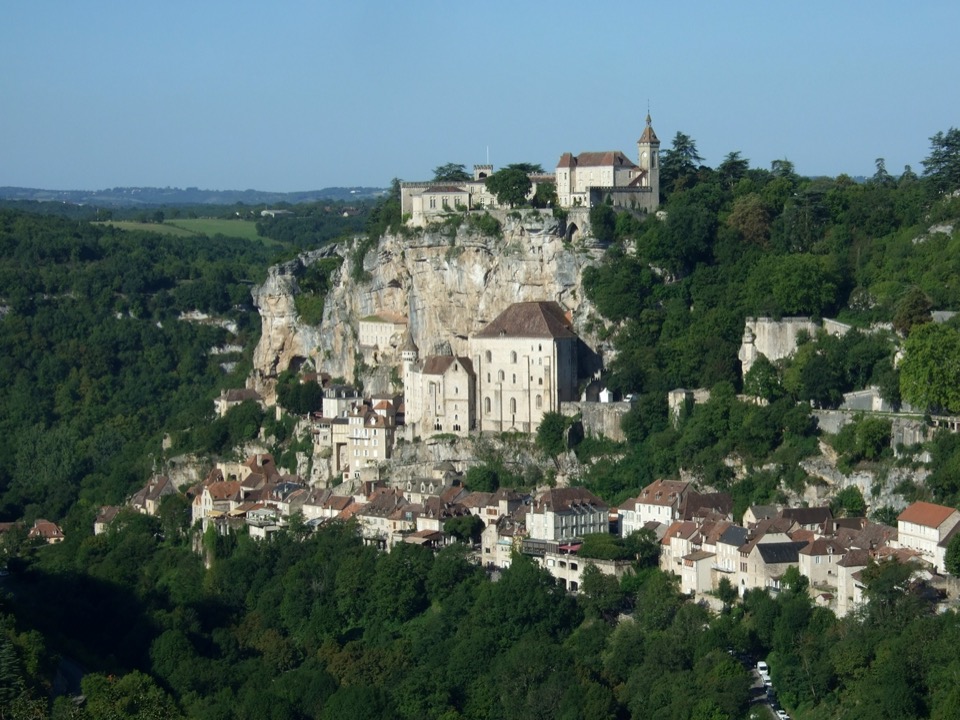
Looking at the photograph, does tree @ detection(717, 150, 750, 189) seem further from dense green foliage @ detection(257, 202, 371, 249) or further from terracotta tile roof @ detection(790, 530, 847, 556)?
dense green foliage @ detection(257, 202, 371, 249)

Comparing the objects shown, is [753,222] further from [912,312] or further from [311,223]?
[311,223]

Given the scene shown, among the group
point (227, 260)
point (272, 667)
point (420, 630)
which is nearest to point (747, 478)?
point (420, 630)

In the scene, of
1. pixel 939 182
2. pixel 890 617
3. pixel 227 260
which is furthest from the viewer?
pixel 227 260

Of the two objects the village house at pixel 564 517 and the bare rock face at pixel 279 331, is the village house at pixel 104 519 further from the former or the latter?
the village house at pixel 564 517

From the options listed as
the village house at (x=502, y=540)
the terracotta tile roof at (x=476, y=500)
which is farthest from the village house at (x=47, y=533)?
the village house at (x=502, y=540)

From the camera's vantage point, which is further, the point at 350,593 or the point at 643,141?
the point at 643,141

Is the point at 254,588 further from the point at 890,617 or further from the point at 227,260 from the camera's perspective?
the point at 227,260
